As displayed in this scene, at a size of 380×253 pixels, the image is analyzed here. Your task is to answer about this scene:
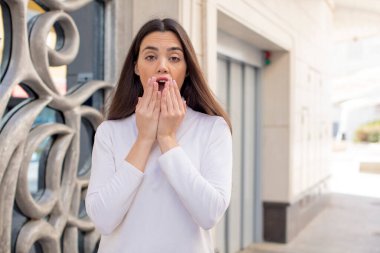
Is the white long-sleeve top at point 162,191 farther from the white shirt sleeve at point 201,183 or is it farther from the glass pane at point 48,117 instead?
the glass pane at point 48,117

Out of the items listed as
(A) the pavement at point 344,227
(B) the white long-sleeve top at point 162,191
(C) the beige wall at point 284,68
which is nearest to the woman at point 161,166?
(B) the white long-sleeve top at point 162,191

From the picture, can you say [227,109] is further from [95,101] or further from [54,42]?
[54,42]

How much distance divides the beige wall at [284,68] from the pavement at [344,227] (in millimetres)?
553

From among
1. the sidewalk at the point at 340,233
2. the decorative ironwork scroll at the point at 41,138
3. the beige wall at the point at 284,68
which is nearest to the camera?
the decorative ironwork scroll at the point at 41,138

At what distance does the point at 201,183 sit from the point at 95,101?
1.79 meters

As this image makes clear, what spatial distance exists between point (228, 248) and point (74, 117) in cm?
304

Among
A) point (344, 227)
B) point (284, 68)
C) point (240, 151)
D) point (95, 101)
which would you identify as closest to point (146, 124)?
point (95, 101)

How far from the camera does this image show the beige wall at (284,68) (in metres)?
3.50

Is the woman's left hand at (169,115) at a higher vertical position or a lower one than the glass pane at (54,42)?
lower

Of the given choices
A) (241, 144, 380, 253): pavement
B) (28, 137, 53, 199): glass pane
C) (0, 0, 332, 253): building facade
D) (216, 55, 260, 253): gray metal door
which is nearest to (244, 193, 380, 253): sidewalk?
(241, 144, 380, 253): pavement

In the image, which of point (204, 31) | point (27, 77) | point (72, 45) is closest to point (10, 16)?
point (27, 77)

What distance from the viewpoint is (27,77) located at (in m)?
2.24

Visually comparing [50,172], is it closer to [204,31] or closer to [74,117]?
[74,117]

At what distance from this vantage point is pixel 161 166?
1.31 metres
